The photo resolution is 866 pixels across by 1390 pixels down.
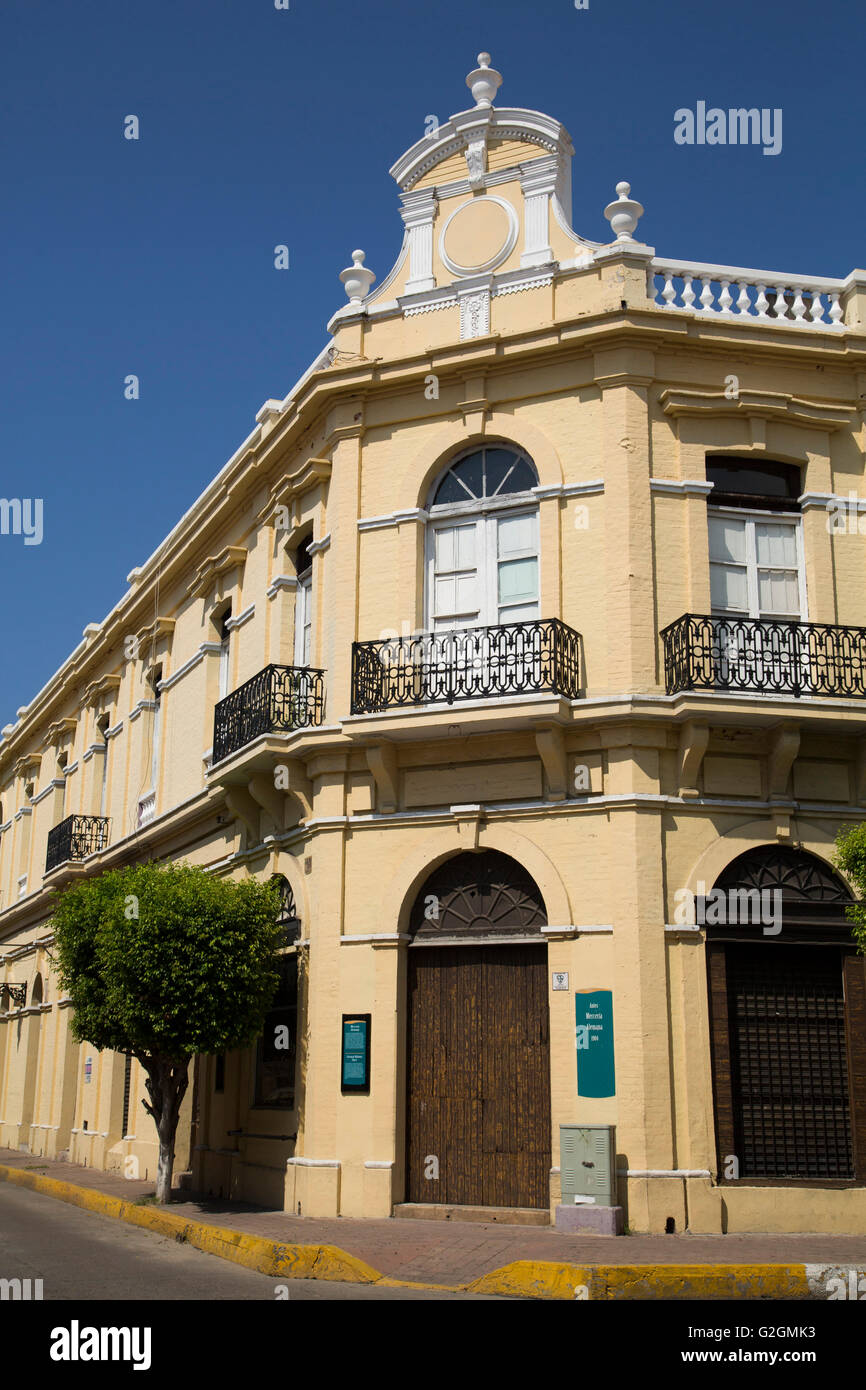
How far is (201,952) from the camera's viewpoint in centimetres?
1545

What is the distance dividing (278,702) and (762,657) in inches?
236

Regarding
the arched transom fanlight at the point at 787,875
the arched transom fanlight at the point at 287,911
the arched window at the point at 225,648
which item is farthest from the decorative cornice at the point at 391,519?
the arched transom fanlight at the point at 787,875

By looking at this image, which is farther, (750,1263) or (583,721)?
(583,721)

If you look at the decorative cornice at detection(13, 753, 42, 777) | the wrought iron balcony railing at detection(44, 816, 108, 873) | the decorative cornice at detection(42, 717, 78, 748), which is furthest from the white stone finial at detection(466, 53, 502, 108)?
the decorative cornice at detection(13, 753, 42, 777)

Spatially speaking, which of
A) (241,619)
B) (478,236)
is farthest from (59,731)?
(478,236)

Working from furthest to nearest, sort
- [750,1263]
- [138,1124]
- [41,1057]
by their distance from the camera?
[41,1057] < [138,1124] < [750,1263]

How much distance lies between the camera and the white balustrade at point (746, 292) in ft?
51.7

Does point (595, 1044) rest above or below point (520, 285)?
below

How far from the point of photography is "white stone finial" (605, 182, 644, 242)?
622 inches

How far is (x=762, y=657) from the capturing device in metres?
14.4

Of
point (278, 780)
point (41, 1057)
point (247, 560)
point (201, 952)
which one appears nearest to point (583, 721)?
point (278, 780)

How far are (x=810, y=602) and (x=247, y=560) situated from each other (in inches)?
344

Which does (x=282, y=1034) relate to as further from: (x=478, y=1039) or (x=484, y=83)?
(x=484, y=83)

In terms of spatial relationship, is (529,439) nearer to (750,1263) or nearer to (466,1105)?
(466,1105)
